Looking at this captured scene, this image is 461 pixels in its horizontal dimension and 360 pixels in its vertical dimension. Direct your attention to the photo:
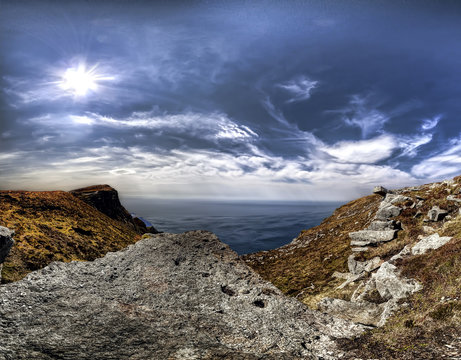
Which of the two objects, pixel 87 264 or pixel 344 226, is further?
pixel 344 226

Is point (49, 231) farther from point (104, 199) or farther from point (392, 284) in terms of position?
point (392, 284)

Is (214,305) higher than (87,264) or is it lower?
lower

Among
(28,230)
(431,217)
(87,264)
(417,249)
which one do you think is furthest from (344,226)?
(28,230)

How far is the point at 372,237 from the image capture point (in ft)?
102

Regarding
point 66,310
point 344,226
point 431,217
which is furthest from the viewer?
point 344,226

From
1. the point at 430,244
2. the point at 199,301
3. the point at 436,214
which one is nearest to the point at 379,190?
the point at 436,214

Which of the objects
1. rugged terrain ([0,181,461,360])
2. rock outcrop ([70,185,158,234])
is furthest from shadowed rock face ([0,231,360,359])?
rock outcrop ([70,185,158,234])

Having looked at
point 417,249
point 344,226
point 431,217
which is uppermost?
point 431,217

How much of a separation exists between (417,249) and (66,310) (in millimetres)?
27431

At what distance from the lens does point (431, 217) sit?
26594 mm

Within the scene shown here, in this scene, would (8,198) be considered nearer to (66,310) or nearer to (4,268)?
(4,268)

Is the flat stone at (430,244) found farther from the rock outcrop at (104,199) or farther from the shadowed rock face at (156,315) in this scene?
the rock outcrop at (104,199)

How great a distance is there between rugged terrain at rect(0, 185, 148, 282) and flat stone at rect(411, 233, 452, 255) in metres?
30.8

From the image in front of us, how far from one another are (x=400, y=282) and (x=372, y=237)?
16735 mm
